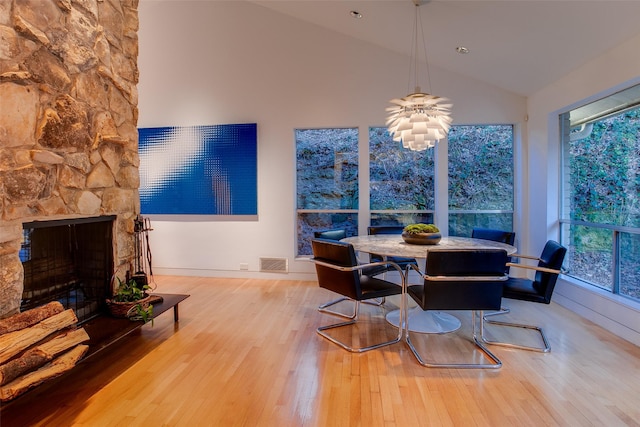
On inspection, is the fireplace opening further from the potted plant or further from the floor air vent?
the floor air vent

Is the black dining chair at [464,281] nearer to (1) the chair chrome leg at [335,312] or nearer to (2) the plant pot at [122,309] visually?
(1) the chair chrome leg at [335,312]

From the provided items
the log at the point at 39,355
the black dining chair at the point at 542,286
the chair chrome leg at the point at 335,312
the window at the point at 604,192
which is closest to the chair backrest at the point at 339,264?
the chair chrome leg at the point at 335,312

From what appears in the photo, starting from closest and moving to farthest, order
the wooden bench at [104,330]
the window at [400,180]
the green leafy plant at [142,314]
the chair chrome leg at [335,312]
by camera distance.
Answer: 1. the wooden bench at [104,330]
2. the green leafy plant at [142,314]
3. the chair chrome leg at [335,312]
4. the window at [400,180]

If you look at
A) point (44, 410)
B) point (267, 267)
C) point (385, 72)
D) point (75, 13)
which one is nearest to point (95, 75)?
point (75, 13)

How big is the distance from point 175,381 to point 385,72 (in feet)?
14.1

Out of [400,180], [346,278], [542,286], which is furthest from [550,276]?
[400,180]

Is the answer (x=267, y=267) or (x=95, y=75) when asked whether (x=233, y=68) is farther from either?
(x=267, y=267)

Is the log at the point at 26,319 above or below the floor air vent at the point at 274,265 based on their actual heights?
above

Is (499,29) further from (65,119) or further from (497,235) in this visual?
(65,119)

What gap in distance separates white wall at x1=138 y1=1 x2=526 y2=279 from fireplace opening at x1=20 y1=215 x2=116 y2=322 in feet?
6.87

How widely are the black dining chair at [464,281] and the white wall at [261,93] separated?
2605 millimetres

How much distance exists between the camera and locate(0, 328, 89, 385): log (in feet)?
5.33

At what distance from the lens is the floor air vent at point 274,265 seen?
4793mm

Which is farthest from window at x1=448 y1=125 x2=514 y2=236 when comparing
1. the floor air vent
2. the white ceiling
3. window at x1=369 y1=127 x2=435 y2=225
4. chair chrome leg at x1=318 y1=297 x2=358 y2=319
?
the floor air vent
